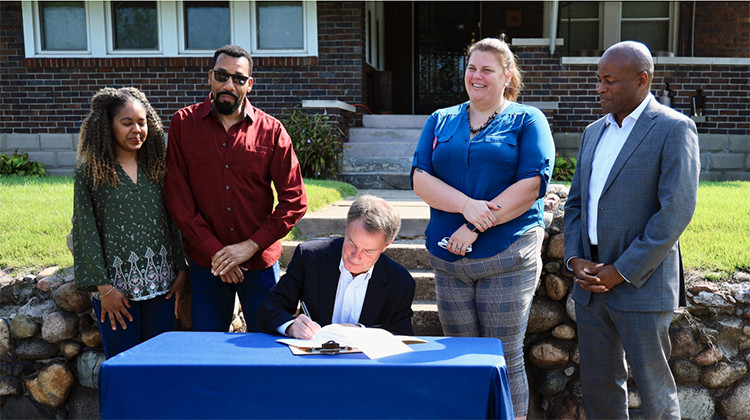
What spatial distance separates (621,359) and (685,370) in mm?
1156

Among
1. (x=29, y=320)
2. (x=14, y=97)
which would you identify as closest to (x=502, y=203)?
(x=29, y=320)

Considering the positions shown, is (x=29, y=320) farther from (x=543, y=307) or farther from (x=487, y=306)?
(x=543, y=307)

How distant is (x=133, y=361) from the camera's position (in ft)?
7.25

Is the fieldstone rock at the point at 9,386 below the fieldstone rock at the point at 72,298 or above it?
below

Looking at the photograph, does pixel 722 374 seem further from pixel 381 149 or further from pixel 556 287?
pixel 381 149

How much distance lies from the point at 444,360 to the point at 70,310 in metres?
2.67

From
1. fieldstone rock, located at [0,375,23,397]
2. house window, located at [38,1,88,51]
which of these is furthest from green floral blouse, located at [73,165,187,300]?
house window, located at [38,1,88,51]

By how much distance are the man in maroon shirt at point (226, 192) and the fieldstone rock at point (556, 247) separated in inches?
65.2

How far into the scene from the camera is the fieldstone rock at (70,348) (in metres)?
3.89

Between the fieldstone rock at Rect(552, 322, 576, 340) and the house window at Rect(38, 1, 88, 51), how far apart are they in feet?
26.7

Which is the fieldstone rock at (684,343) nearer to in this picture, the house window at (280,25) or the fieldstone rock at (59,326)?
the fieldstone rock at (59,326)

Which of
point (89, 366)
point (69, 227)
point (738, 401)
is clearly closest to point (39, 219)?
point (69, 227)

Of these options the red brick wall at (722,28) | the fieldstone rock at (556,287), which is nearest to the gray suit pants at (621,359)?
the fieldstone rock at (556,287)

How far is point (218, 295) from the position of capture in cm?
334
